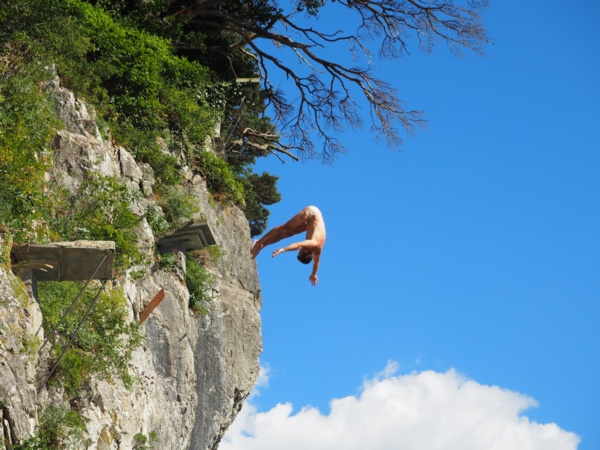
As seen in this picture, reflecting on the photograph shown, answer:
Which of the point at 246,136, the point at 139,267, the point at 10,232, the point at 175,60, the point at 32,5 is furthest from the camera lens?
the point at 246,136

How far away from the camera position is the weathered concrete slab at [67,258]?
10500 mm

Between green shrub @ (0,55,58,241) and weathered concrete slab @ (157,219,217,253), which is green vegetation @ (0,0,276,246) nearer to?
green shrub @ (0,55,58,241)

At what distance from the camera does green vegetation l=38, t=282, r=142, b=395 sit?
11.4m

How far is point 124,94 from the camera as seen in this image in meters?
17.0

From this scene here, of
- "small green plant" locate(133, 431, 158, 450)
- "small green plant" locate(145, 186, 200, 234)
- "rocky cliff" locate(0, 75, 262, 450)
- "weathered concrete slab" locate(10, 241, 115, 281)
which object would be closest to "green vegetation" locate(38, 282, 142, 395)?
"rocky cliff" locate(0, 75, 262, 450)

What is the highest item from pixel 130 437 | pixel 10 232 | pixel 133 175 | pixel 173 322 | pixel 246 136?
pixel 246 136

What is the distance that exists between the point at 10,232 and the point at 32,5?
5.60m

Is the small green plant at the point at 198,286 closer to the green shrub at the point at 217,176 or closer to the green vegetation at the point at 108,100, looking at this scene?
the green vegetation at the point at 108,100

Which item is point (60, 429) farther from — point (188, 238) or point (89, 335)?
point (188, 238)

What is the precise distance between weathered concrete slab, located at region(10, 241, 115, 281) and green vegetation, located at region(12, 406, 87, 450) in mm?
1443

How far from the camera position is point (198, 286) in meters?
15.7

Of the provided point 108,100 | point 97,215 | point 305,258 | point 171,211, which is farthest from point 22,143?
point 108,100

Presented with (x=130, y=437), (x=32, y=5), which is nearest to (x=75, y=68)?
(x=32, y=5)

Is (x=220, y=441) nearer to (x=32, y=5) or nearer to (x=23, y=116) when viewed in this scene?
(x=23, y=116)
